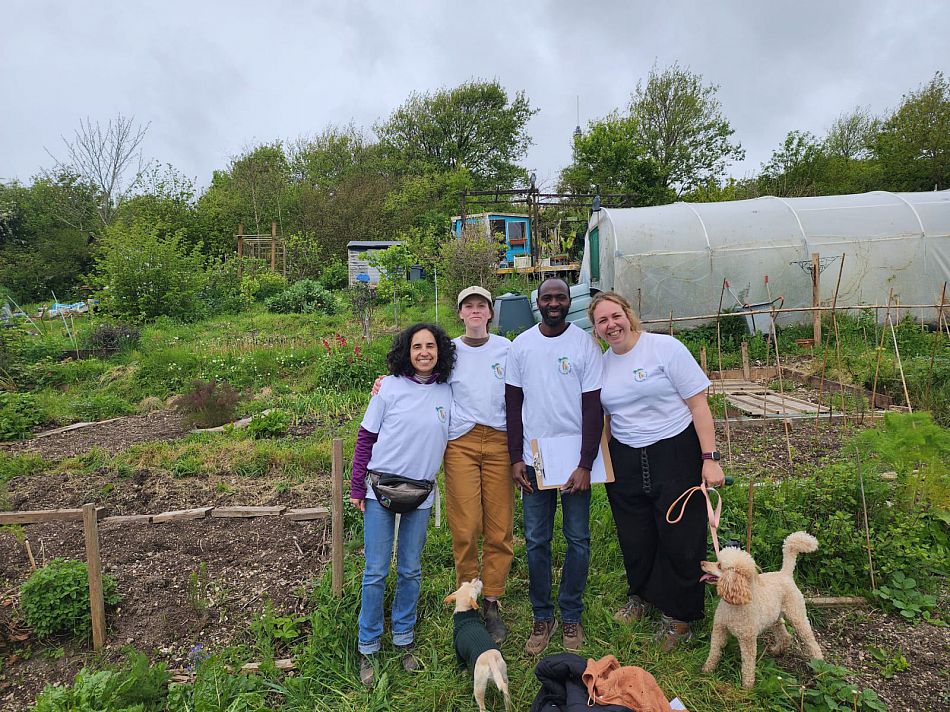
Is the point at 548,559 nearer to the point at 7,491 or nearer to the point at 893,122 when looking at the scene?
the point at 7,491

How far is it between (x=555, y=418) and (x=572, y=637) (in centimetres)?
111

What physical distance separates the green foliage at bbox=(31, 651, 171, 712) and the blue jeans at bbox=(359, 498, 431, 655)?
0.91 meters

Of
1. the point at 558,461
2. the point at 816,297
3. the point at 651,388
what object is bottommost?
the point at 558,461

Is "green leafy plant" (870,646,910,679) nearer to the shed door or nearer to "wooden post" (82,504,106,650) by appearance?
"wooden post" (82,504,106,650)

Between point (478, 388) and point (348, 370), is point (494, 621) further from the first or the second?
point (348, 370)

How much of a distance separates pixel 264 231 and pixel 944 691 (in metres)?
25.1

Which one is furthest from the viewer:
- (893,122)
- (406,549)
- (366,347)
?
(893,122)

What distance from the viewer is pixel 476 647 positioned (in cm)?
233

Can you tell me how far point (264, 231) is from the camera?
23734 millimetres

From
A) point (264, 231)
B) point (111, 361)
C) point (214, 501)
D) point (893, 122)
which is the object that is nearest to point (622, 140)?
point (893, 122)

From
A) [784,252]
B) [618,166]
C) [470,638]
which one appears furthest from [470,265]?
[618,166]

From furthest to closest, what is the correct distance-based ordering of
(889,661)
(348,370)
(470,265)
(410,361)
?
(470,265), (348,370), (410,361), (889,661)

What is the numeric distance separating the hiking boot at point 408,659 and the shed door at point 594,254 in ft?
37.0

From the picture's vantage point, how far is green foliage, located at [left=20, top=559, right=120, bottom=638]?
112 inches
